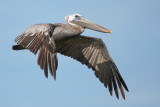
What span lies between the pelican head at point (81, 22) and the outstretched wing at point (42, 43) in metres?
2.04

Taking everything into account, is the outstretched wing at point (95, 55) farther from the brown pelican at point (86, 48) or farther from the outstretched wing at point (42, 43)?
the outstretched wing at point (42, 43)

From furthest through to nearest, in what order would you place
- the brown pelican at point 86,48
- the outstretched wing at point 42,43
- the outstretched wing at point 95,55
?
the outstretched wing at point 95,55, the brown pelican at point 86,48, the outstretched wing at point 42,43

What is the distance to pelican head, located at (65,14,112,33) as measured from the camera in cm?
2073

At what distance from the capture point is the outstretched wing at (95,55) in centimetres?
2070

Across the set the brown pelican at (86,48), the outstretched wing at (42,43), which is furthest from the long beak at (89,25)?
the outstretched wing at (42,43)

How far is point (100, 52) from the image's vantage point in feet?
69.3

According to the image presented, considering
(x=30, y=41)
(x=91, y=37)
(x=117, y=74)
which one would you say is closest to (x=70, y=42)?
(x=91, y=37)

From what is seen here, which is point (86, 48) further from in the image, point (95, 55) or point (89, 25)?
point (89, 25)

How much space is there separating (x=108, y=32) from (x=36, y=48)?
4.49 metres

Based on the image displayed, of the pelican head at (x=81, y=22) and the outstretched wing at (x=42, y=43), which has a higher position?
the pelican head at (x=81, y=22)

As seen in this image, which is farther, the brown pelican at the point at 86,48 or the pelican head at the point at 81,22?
the pelican head at the point at 81,22

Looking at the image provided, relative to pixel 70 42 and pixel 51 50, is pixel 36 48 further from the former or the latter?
pixel 70 42

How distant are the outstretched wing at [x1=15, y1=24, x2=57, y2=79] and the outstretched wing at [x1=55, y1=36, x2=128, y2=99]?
2.27m

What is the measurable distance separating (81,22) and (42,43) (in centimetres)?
377
